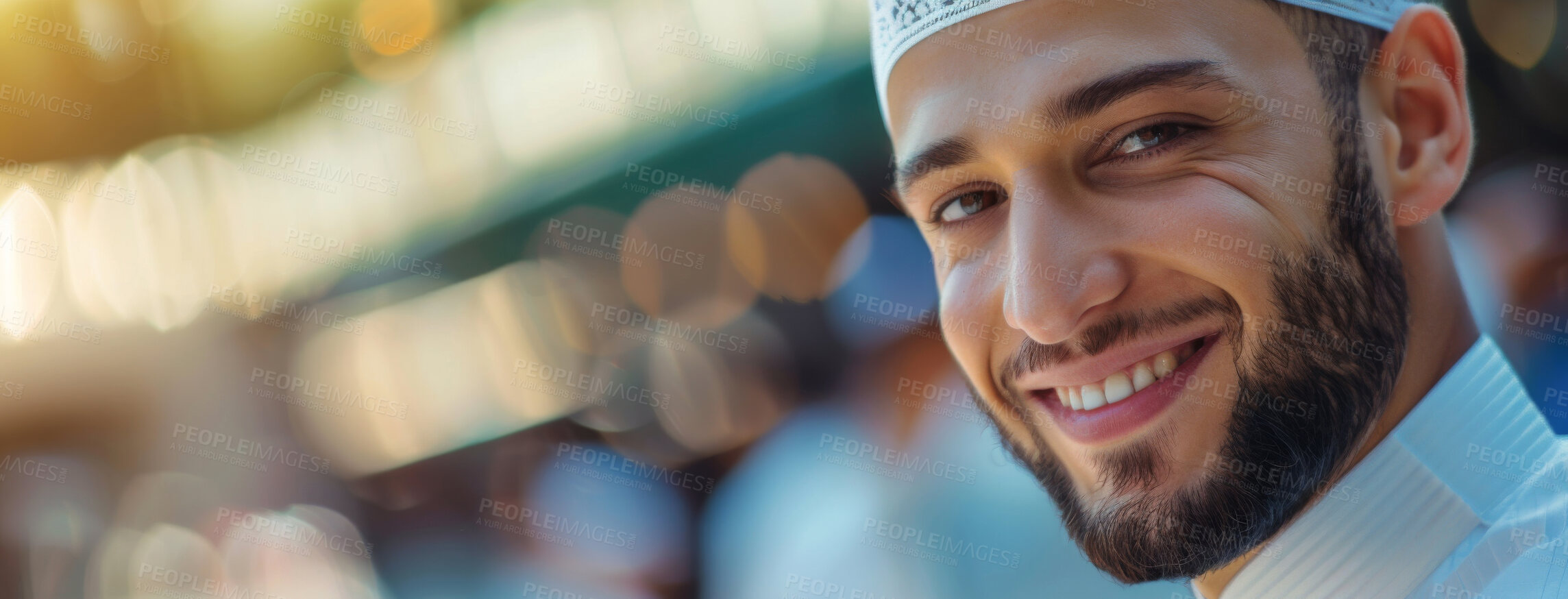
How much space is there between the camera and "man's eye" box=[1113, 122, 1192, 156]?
983 mm

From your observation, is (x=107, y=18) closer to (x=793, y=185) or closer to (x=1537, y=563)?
(x=793, y=185)

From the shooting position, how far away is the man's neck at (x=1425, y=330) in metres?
0.98

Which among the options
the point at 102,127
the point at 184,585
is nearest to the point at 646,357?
the point at 184,585

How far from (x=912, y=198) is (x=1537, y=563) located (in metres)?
0.80

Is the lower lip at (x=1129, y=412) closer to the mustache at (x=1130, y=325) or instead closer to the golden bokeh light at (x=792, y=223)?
the mustache at (x=1130, y=325)

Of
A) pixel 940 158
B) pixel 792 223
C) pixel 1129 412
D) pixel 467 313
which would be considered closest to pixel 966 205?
pixel 940 158

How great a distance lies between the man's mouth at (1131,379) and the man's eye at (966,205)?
0.88ft

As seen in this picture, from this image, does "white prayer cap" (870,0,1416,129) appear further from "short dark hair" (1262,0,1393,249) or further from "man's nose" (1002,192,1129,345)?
"man's nose" (1002,192,1129,345)

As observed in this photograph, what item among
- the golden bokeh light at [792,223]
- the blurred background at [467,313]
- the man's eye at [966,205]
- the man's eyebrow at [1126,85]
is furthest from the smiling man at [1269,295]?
the golden bokeh light at [792,223]

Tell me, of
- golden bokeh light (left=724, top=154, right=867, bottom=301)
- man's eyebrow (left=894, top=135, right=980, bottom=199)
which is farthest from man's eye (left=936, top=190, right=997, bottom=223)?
golden bokeh light (left=724, top=154, right=867, bottom=301)

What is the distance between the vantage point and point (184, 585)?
13.2 ft

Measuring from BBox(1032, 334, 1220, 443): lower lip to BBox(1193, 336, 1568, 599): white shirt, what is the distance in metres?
0.22

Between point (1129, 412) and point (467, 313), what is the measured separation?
3843 millimetres

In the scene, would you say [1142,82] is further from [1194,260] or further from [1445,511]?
[1445,511]
